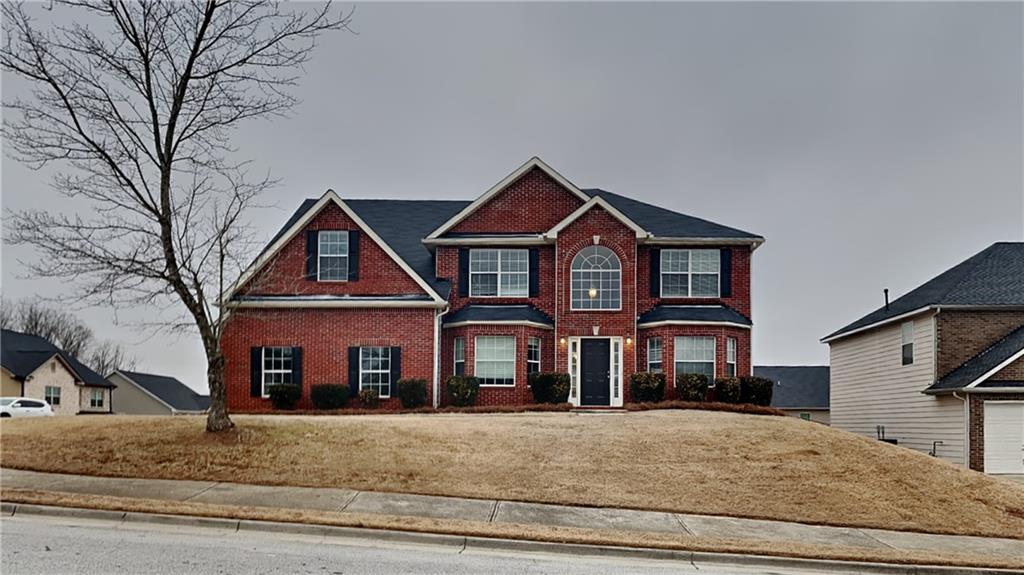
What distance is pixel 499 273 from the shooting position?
95.1 feet

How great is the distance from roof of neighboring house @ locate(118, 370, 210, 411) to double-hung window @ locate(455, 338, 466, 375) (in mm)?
44703

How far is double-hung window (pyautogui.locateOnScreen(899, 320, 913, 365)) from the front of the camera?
2856 centimetres

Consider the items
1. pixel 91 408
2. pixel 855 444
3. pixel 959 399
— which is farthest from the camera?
pixel 91 408

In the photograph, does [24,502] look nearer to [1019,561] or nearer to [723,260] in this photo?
[1019,561]

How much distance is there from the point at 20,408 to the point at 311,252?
1883cm

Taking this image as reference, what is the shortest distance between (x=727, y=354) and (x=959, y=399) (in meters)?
6.52

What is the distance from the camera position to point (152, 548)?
Result: 11156 millimetres

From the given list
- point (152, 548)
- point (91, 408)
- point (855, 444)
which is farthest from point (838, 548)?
point (91, 408)

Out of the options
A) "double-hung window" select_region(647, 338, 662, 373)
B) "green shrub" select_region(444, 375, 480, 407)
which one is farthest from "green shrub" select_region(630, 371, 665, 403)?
"green shrub" select_region(444, 375, 480, 407)

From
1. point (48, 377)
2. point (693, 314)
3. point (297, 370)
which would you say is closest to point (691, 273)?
point (693, 314)

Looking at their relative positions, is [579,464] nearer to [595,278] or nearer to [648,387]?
[648,387]

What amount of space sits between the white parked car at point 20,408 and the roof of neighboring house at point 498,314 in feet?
65.7

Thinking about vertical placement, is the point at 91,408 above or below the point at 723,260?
below

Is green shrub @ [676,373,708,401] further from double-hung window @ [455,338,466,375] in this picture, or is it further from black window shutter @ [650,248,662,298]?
double-hung window @ [455,338,466,375]
